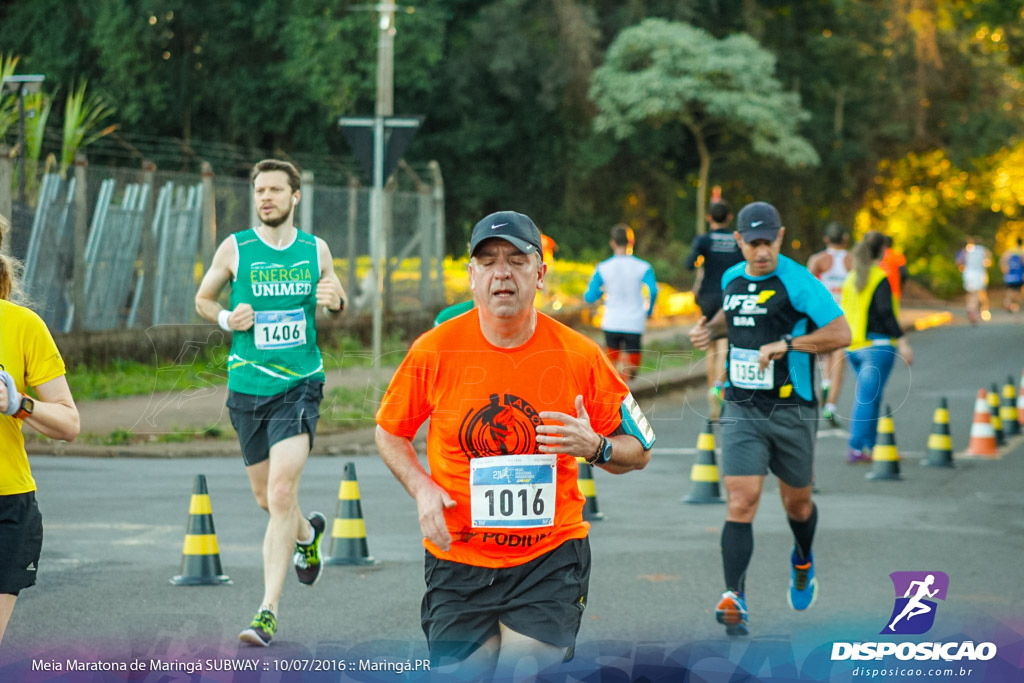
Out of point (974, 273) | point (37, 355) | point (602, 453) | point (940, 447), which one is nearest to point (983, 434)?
point (940, 447)

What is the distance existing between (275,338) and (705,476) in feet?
15.9

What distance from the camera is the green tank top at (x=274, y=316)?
6.91 metres

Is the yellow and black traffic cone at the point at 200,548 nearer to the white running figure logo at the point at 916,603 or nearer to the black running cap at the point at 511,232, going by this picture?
the white running figure logo at the point at 916,603

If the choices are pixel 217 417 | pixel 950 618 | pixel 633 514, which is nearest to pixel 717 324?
pixel 950 618

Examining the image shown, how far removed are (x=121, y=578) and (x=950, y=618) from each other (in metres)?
4.35

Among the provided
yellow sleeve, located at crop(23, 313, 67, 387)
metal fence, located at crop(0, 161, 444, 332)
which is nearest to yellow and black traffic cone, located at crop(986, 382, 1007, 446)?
metal fence, located at crop(0, 161, 444, 332)

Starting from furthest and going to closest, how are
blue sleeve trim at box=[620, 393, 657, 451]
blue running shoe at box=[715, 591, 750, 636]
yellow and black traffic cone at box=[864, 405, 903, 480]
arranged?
yellow and black traffic cone at box=[864, 405, 903, 480] → blue running shoe at box=[715, 591, 750, 636] → blue sleeve trim at box=[620, 393, 657, 451]

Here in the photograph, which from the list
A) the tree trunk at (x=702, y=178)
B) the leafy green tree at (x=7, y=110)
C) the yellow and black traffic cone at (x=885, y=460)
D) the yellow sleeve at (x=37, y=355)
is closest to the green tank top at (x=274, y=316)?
the yellow sleeve at (x=37, y=355)

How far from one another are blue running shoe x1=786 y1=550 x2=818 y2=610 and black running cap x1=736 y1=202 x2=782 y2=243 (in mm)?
1621

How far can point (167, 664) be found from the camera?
597 centimetres

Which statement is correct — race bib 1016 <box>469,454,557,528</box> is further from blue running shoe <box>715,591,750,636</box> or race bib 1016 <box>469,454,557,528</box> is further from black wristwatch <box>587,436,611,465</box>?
blue running shoe <box>715,591,750,636</box>

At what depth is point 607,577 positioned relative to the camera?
317 inches

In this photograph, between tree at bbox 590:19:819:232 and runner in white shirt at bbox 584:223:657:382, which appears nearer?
runner in white shirt at bbox 584:223:657:382

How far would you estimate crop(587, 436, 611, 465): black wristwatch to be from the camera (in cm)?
404
